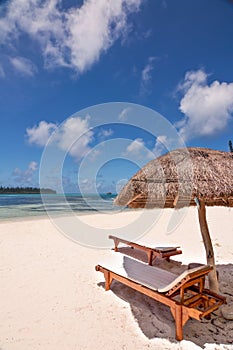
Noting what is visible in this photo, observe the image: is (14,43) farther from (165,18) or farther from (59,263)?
(59,263)

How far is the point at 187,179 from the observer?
10.5 feet

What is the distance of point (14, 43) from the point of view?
6.27 metres

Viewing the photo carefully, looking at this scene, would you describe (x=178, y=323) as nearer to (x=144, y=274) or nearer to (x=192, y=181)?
(x=144, y=274)

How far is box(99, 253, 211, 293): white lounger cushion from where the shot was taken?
8.74 ft

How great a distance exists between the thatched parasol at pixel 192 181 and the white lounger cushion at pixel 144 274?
76cm

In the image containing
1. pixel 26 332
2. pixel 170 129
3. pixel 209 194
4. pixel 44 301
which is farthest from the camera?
pixel 170 129

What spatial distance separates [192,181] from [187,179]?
0.35 ft

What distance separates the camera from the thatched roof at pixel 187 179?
3.10 metres

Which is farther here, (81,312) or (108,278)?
(108,278)

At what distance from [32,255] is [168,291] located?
4356 mm

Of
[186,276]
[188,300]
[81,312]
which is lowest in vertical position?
[81,312]

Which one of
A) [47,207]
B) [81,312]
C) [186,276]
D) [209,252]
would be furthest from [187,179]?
[47,207]

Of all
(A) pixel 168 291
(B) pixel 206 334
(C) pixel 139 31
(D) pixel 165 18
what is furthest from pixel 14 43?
(B) pixel 206 334

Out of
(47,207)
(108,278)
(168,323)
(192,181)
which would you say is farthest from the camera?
(47,207)
